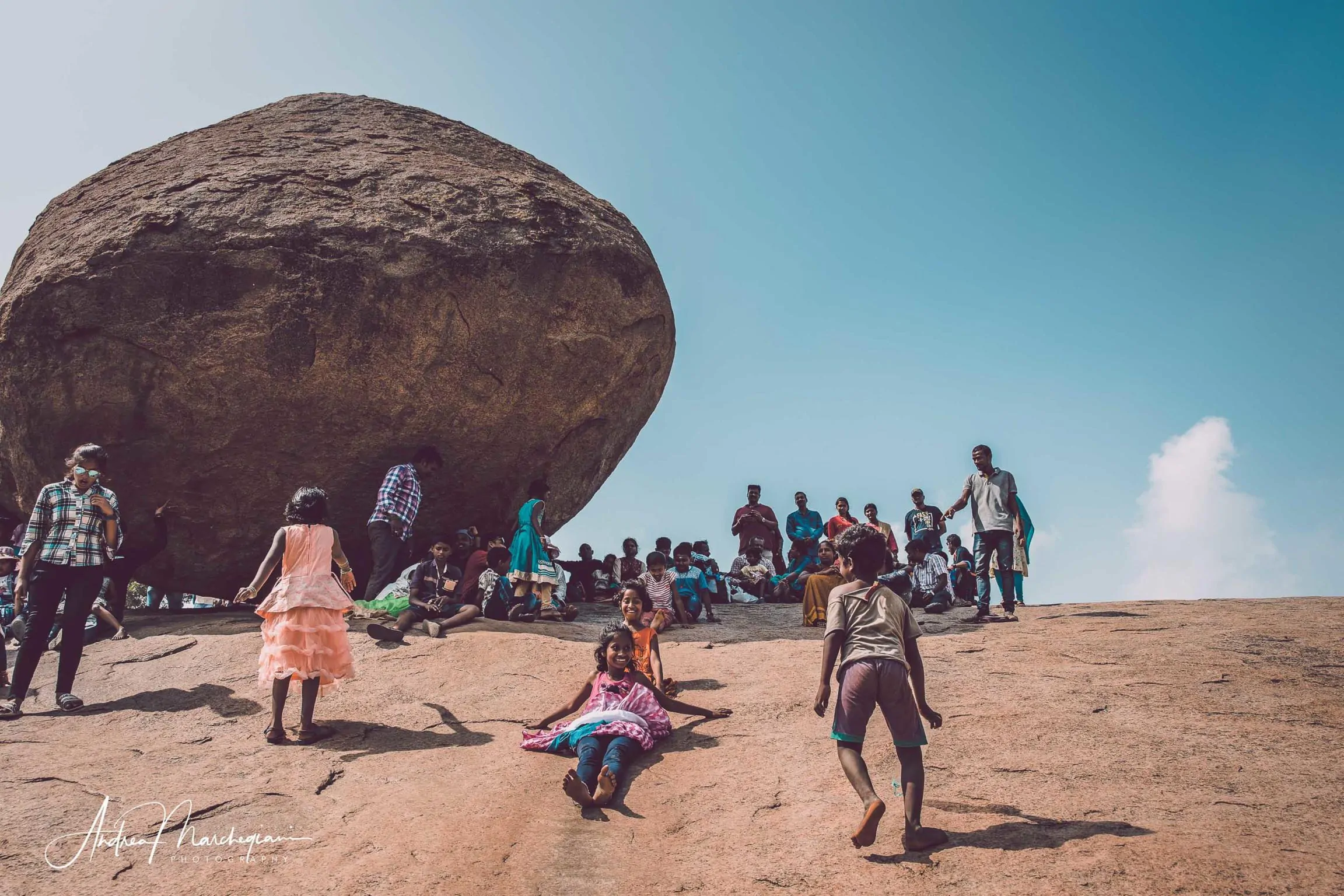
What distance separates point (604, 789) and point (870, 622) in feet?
4.38

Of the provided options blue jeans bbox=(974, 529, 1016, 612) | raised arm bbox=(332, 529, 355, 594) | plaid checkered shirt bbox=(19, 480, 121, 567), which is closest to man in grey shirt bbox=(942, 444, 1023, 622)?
blue jeans bbox=(974, 529, 1016, 612)

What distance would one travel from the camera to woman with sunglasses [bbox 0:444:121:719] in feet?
17.4

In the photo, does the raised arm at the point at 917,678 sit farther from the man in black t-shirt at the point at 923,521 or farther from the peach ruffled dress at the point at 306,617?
the man in black t-shirt at the point at 923,521

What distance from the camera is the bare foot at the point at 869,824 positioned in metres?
3.04

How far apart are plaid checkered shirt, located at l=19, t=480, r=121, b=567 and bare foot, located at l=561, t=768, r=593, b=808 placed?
12.2 ft

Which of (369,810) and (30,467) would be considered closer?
(369,810)

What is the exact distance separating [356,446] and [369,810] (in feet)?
15.1

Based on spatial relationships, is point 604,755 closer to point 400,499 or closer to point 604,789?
point 604,789

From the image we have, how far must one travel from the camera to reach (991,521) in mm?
7285

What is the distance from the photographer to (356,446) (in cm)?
774

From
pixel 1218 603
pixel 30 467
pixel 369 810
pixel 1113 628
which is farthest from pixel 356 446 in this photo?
pixel 1218 603

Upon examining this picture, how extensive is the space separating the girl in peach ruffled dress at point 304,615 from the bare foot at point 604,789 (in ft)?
5.80

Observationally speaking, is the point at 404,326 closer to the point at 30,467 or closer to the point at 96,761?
the point at 30,467

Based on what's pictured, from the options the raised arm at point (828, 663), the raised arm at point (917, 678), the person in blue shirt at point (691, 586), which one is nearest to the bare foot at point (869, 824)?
the raised arm at point (828, 663)
